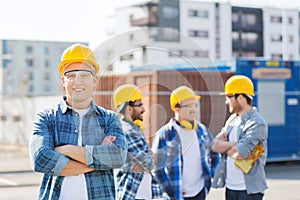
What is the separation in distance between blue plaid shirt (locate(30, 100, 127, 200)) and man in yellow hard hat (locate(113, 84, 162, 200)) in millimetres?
1152

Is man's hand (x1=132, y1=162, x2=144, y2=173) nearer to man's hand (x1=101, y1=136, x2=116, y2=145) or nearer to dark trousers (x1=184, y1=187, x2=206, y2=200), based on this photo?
dark trousers (x1=184, y1=187, x2=206, y2=200)

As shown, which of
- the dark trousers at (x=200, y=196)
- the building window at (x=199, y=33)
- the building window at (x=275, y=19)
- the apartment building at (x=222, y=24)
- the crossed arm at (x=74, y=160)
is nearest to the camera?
the crossed arm at (x=74, y=160)

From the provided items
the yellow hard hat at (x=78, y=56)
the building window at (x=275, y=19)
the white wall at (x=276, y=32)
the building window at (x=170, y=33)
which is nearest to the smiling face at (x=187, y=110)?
the building window at (x=170, y=33)

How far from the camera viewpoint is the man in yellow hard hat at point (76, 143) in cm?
370

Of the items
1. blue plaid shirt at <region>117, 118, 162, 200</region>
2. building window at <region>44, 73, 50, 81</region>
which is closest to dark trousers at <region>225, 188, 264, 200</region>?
blue plaid shirt at <region>117, 118, 162, 200</region>

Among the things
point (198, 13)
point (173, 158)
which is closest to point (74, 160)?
point (173, 158)

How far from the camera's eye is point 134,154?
5316mm

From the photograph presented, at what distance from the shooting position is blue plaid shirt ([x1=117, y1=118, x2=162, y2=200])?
5262 mm

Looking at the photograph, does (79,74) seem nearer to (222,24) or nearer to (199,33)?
(199,33)

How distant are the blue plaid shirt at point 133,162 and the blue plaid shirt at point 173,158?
0.63 ft

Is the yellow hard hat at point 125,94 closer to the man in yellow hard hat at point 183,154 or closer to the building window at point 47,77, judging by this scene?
the man in yellow hard hat at point 183,154

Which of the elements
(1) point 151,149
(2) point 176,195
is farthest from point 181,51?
(2) point 176,195

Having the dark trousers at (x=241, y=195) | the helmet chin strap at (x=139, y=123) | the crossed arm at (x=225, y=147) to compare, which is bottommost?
the dark trousers at (x=241, y=195)

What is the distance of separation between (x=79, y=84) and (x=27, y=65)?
224 ft
